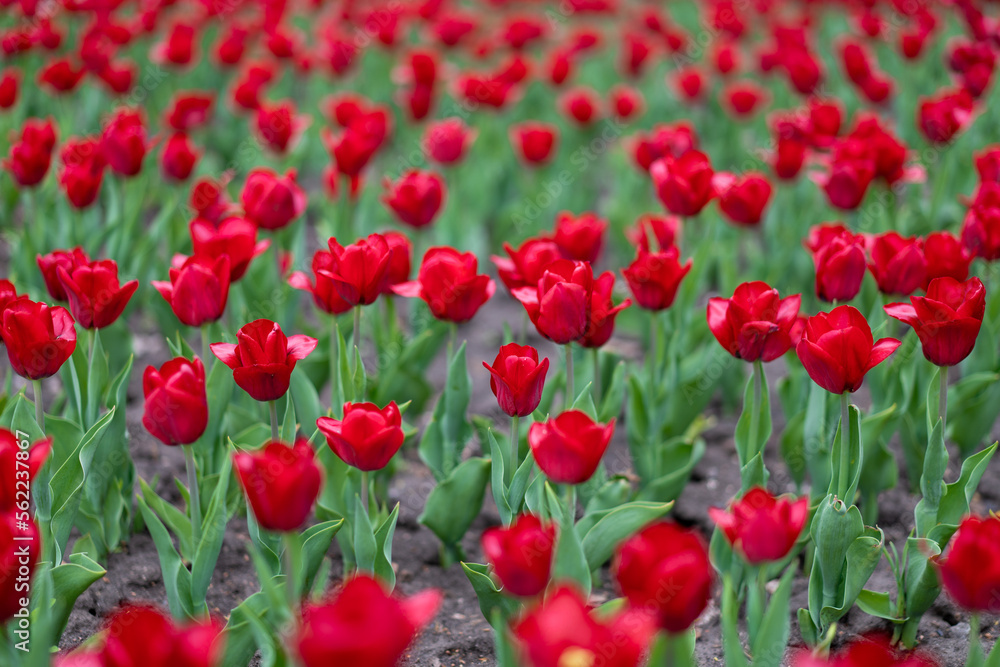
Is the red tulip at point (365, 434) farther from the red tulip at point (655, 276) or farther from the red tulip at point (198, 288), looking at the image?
the red tulip at point (655, 276)

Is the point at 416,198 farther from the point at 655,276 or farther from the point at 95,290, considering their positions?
the point at 95,290

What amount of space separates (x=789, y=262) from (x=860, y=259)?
55.5 inches

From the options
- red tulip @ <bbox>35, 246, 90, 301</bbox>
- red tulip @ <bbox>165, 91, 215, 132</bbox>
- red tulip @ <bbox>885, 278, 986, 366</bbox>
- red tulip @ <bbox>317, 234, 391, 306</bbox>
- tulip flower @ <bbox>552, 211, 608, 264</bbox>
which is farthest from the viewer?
red tulip @ <bbox>165, 91, 215, 132</bbox>

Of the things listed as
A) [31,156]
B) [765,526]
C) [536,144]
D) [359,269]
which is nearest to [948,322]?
[765,526]

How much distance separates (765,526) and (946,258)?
1.20 metres

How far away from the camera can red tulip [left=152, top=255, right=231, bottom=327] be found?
84.0 inches

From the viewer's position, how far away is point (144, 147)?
10.6 ft

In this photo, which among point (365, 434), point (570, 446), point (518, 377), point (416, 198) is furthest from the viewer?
point (416, 198)

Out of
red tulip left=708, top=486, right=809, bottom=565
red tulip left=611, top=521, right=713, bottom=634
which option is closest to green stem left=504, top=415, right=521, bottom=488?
red tulip left=708, top=486, right=809, bottom=565

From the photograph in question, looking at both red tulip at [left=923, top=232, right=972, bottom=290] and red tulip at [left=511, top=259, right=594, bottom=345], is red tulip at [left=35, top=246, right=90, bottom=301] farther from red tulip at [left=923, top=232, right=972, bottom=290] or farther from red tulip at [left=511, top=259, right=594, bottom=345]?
red tulip at [left=923, top=232, right=972, bottom=290]

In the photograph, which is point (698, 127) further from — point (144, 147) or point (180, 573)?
point (180, 573)

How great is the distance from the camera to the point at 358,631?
1.11m

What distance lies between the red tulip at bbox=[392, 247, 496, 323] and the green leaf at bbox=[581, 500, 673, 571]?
0.58m

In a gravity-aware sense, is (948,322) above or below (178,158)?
above
